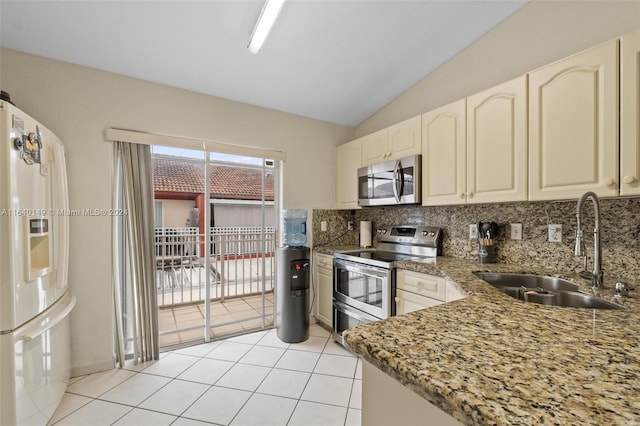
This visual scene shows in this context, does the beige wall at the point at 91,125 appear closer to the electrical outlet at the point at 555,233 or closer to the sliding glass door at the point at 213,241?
the sliding glass door at the point at 213,241

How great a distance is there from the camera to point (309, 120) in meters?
3.15

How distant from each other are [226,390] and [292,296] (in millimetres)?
962

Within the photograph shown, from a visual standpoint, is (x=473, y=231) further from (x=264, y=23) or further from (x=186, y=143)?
(x=186, y=143)

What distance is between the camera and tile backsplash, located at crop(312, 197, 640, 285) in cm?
154

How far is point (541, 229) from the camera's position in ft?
6.14

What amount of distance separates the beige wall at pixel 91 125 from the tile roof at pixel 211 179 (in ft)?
0.99

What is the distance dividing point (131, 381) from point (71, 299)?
751 mm

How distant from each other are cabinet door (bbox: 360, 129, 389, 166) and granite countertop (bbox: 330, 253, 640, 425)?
75.8 inches

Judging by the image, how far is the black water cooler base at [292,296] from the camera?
266cm

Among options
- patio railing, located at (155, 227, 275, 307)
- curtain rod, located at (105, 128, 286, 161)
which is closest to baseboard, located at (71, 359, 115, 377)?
patio railing, located at (155, 227, 275, 307)

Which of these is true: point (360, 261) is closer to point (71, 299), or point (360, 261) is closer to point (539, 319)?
point (539, 319)

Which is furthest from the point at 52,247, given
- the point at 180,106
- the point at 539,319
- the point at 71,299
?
the point at 539,319

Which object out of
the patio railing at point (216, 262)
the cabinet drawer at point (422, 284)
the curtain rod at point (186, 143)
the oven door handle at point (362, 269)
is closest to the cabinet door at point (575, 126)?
the cabinet drawer at point (422, 284)

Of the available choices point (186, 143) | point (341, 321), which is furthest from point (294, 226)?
point (186, 143)
